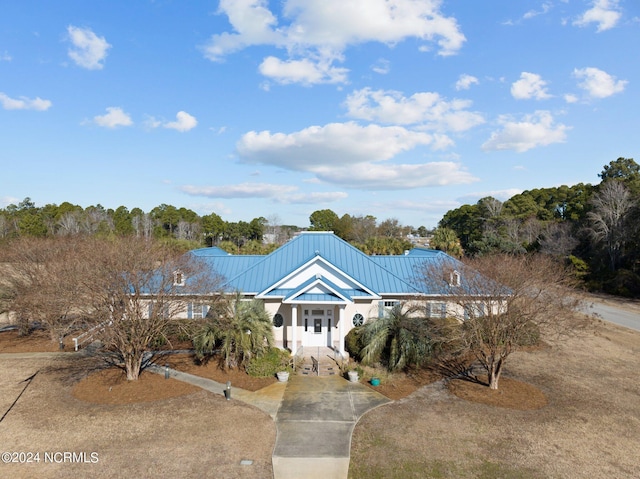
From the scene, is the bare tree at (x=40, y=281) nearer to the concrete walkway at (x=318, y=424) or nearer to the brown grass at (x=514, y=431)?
the concrete walkway at (x=318, y=424)

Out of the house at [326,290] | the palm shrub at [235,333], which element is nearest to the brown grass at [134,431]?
the palm shrub at [235,333]

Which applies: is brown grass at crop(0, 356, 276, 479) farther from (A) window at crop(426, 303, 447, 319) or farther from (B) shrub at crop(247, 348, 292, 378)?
(A) window at crop(426, 303, 447, 319)

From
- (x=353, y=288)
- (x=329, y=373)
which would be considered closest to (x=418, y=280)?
(x=353, y=288)

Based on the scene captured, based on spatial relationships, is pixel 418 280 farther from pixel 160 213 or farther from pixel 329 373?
pixel 160 213

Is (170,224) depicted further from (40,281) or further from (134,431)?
(134,431)

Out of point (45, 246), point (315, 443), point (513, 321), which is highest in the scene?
point (45, 246)

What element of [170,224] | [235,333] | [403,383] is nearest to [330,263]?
[235,333]
